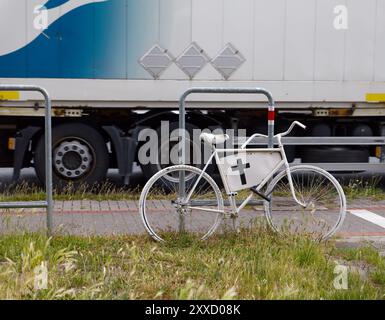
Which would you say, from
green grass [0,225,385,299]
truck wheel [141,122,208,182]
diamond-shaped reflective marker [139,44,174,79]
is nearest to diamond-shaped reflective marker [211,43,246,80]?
diamond-shaped reflective marker [139,44,174,79]

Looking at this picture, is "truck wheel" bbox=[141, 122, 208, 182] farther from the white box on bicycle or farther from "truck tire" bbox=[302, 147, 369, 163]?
the white box on bicycle

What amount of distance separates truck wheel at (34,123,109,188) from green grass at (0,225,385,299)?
296 cm

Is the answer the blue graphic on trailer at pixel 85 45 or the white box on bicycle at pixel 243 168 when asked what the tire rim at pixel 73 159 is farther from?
the white box on bicycle at pixel 243 168

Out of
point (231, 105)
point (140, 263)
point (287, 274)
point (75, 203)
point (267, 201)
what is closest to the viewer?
point (287, 274)

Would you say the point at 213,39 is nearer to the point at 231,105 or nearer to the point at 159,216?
the point at 231,105

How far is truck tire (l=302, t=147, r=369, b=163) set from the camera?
921cm

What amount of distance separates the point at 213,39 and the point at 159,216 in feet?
11.1

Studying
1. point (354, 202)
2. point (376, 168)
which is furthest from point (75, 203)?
point (376, 168)

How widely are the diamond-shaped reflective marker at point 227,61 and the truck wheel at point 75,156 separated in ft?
6.59

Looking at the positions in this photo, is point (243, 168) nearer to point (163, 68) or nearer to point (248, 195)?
point (248, 195)

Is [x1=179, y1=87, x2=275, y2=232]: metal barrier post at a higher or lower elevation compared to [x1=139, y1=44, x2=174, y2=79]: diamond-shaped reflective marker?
lower

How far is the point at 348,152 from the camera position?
30.5 ft

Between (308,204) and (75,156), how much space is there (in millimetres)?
3922

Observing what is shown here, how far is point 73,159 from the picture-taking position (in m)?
8.59
